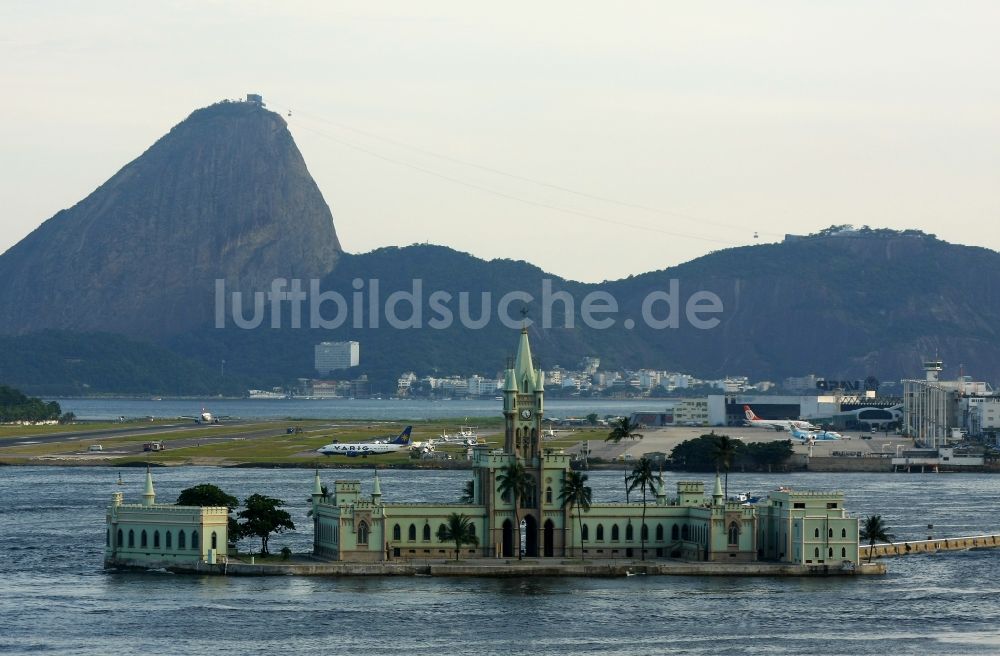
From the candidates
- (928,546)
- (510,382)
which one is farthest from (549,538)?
(928,546)

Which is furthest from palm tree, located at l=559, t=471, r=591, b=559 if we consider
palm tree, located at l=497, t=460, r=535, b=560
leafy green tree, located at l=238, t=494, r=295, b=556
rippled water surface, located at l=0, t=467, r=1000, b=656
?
leafy green tree, located at l=238, t=494, r=295, b=556

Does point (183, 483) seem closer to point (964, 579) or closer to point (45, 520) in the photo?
point (45, 520)

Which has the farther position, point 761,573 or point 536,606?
point 761,573

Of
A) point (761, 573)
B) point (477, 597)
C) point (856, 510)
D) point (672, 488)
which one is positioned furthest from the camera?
point (672, 488)

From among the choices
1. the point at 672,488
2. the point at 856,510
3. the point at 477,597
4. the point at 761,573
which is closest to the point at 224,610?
the point at 477,597

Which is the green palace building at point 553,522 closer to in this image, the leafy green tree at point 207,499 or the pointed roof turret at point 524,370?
the pointed roof turret at point 524,370

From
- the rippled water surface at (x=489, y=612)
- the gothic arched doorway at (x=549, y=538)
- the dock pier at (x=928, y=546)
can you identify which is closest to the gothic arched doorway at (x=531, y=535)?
the gothic arched doorway at (x=549, y=538)

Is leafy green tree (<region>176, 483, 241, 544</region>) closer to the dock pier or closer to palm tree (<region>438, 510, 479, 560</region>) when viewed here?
palm tree (<region>438, 510, 479, 560</region>)
